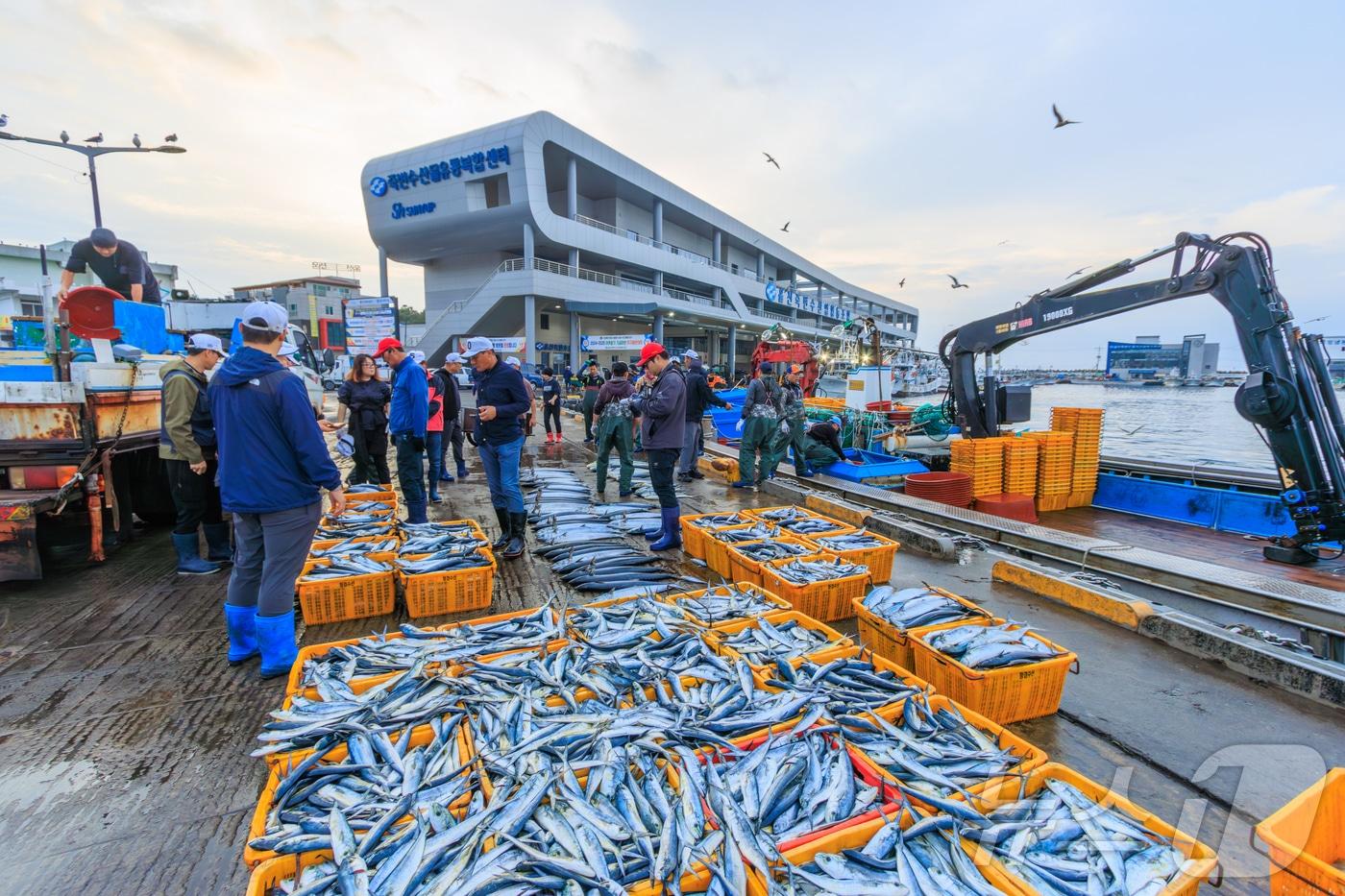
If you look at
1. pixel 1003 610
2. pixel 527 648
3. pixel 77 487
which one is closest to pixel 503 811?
pixel 527 648

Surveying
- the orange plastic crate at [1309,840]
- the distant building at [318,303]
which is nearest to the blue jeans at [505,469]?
the orange plastic crate at [1309,840]

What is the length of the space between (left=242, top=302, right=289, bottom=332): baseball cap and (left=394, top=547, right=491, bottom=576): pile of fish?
1805 mm

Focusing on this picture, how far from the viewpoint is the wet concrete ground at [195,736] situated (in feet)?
7.16

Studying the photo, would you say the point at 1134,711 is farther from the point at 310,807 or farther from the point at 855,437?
the point at 855,437

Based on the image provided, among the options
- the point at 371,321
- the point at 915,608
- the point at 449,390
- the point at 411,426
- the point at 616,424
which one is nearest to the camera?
the point at 915,608

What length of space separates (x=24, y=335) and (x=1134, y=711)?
13.6 m

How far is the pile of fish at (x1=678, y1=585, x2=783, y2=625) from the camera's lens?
3.53 metres

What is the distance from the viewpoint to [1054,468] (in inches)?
376

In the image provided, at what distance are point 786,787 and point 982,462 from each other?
8.17m

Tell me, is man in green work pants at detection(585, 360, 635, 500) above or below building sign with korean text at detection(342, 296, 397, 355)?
below

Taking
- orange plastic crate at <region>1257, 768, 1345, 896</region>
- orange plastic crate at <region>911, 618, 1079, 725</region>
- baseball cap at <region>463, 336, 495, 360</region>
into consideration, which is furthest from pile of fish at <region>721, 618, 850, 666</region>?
baseball cap at <region>463, 336, 495, 360</region>

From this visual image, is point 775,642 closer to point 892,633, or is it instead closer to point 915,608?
point 892,633

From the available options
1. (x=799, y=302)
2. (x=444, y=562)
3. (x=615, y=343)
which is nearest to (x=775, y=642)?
(x=444, y=562)

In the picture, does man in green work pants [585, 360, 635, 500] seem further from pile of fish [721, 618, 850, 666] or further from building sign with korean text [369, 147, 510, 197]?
building sign with korean text [369, 147, 510, 197]
